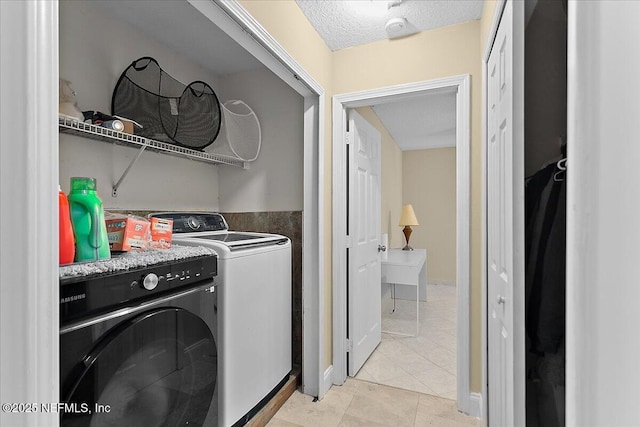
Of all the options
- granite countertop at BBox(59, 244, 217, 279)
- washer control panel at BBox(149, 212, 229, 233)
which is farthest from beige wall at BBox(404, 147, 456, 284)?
granite countertop at BBox(59, 244, 217, 279)

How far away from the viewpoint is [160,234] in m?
1.41

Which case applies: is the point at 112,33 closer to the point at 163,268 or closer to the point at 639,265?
the point at 163,268

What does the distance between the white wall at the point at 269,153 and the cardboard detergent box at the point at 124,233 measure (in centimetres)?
121

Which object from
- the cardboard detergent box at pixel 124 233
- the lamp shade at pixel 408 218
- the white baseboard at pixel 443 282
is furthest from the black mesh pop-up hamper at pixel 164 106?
the white baseboard at pixel 443 282

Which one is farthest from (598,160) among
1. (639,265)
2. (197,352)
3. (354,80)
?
(354,80)

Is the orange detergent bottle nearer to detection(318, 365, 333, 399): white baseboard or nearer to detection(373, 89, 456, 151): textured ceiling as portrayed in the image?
detection(318, 365, 333, 399): white baseboard

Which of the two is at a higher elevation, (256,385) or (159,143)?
(159,143)

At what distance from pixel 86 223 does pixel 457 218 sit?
190cm

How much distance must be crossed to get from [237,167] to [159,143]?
81 cm

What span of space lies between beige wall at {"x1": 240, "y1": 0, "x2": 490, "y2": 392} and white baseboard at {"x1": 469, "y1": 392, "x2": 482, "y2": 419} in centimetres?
4

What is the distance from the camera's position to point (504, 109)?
1188 millimetres

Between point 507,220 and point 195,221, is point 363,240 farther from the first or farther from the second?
point 507,220

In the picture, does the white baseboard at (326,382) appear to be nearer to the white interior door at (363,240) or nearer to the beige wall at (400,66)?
the beige wall at (400,66)

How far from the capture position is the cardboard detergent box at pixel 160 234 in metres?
1.39
